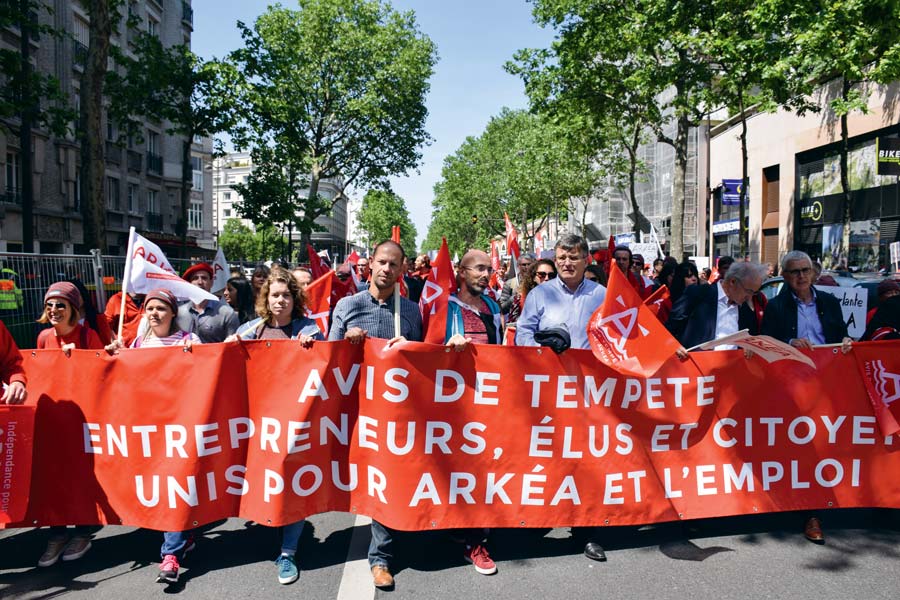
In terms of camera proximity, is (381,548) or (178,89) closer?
(381,548)

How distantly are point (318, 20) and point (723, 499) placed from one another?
34911 mm

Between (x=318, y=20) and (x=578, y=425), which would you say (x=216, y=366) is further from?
(x=318, y=20)

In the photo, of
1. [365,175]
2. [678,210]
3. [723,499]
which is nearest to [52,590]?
[723,499]

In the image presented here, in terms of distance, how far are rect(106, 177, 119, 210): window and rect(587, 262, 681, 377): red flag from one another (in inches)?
1443

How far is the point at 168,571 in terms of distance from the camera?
3.80 m

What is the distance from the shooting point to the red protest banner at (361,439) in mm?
4109

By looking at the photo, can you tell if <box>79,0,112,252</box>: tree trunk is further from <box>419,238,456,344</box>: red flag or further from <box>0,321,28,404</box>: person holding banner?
<box>419,238,456,344</box>: red flag

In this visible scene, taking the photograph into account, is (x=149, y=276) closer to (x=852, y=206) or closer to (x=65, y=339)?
(x=65, y=339)

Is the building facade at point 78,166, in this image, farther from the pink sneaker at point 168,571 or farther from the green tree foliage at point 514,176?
the green tree foliage at point 514,176

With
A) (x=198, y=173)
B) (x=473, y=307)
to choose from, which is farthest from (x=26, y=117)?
(x=198, y=173)

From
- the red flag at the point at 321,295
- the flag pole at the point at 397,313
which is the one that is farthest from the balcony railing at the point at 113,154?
the flag pole at the point at 397,313

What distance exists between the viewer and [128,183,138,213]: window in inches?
1492

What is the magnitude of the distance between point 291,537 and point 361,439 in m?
0.68

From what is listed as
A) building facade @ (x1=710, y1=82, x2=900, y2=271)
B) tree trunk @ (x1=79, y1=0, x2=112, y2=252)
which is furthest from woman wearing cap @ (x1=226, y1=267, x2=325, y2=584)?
building facade @ (x1=710, y1=82, x2=900, y2=271)
